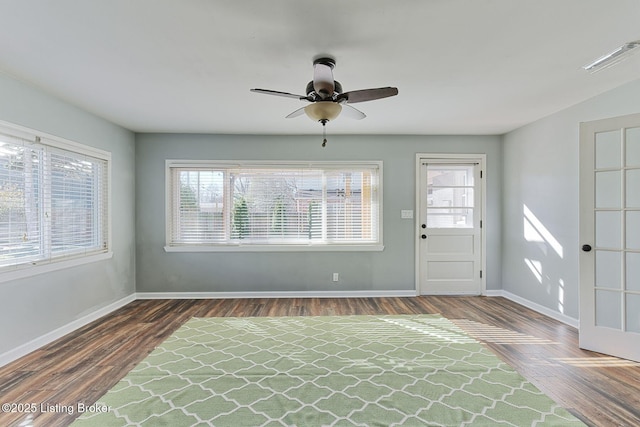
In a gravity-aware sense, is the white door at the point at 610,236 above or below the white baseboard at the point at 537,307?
above

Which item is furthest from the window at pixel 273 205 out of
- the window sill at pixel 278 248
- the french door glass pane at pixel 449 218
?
the french door glass pane at pixel 449 218

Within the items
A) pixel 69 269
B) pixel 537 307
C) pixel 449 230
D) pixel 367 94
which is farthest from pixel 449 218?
pixel 69 269

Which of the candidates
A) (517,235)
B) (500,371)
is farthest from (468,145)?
(500,371)

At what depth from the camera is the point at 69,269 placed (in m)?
3.24

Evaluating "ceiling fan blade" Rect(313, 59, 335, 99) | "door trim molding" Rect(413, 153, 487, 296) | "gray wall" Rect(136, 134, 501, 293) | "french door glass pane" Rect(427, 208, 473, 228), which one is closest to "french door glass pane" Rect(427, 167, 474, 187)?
"door trim molding" Rect(413, 153, 487, 296)

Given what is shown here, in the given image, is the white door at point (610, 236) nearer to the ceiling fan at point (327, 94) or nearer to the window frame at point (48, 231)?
the ceiling fan at point (327, 94)

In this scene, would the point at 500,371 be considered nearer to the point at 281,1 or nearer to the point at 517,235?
the point at 517,235

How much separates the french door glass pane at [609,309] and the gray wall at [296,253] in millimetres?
1878

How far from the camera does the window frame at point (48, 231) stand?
261cm

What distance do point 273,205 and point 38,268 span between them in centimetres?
267

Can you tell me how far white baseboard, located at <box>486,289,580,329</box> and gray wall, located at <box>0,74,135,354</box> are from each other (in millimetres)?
5353

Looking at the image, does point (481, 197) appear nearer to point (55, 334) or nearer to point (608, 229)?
point (608, 229)

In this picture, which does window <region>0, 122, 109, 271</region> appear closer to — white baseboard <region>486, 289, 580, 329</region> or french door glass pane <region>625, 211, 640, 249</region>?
french door glass pane <region>625, 211, 640, 249</region>

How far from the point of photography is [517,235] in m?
4.25
